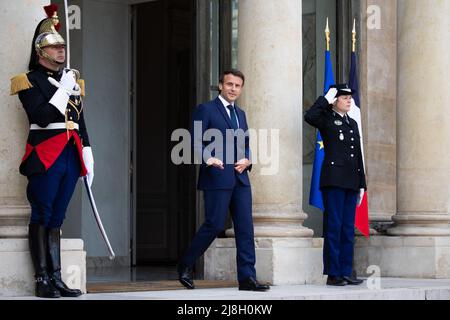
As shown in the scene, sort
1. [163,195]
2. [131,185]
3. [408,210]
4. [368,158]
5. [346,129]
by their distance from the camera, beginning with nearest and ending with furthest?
[346,129] < [408,210] < [368,158] < [131,185] < [163,195]

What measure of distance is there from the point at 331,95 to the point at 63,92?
332 cm

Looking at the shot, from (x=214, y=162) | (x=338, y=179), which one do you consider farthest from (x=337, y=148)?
(x=214, y=162)

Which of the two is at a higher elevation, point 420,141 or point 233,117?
point 233,117

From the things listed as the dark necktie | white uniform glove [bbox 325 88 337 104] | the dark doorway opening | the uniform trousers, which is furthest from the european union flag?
the dark doorway opening

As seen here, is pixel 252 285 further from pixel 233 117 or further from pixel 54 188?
pixel 54 188

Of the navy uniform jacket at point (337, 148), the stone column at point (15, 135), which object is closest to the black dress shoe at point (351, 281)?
the navy uniform jacket at point (337, 148)

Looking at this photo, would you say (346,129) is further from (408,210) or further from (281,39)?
(408,210)

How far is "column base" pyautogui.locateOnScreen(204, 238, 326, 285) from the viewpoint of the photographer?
39.8ft

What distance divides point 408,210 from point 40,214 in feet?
19.4

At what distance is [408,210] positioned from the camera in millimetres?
14344

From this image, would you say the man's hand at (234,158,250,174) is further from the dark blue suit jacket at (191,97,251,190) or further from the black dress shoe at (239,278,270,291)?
the black dress shoe at (239,278,270,291)

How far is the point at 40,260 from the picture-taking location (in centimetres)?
966
